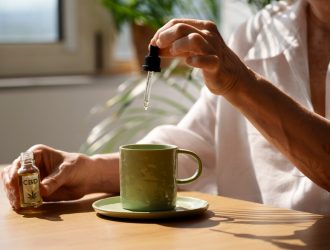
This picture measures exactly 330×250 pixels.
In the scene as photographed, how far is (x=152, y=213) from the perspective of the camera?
4.00ft

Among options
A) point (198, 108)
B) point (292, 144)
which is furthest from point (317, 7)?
point (292, 144)

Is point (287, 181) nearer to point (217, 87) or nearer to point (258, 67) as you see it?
point (258, 67)

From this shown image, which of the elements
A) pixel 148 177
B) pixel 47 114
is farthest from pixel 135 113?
pixel 148 177

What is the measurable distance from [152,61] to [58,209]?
31cm

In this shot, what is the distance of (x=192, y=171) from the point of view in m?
1.65

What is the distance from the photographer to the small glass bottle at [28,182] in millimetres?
1323

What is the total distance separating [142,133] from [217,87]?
6.16 ft

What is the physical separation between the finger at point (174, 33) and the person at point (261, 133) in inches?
1.3

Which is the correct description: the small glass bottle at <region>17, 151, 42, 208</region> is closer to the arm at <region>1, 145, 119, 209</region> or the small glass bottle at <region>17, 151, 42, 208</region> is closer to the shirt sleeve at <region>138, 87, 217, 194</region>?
the arm at <region>1, 145, 119, 209</region>

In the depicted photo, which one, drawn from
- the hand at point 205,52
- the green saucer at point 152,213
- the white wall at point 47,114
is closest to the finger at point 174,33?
the hand at point 205,52

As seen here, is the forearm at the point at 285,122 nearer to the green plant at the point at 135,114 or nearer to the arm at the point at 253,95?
the arm at the point at 253,95

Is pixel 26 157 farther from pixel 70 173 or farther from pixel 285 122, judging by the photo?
pixel 285 122

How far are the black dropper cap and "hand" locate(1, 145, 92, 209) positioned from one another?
309 millimetres

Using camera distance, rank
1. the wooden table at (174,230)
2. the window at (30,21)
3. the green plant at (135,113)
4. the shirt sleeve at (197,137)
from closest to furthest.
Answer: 1. the wooden table at (174,230)
2. the shirt sleeve at (197,137)
3. the green plant at (135,113)
4. the window at (30,21)
